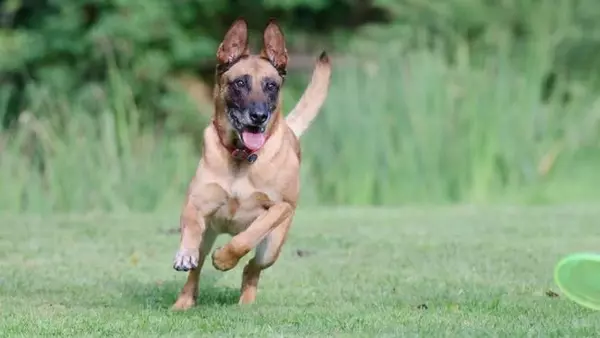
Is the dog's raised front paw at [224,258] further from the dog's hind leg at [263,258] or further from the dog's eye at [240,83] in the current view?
the dog's eye at [240,83]

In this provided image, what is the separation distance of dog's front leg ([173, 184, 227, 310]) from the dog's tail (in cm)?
112

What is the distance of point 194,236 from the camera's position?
19.1 ft

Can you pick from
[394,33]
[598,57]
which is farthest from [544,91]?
[394,33]

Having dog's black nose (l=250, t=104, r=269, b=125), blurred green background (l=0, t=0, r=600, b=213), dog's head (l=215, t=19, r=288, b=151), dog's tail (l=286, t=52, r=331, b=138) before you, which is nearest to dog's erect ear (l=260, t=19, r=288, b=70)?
dog's head (l=215, t=19, r=288, b=151)

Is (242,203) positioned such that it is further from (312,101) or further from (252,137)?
(312,101)

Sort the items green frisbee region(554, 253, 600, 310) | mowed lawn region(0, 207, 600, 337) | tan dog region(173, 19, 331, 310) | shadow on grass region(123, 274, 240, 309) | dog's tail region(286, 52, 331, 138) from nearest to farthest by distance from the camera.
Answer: mowed lawn region(0, 207, 600, 337)
green frisbee region(554, 253, 600, 310)
tan dog region(173, 19, 331, 310)
shadow on grass region(123, 274, 240, 309)
dog's tail region(286, 52, 331, 138)

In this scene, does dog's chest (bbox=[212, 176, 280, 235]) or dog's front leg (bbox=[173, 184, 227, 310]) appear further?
dog's chest (bbox=[212, 176, 280, 235])

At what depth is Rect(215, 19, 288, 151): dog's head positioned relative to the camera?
237 inches

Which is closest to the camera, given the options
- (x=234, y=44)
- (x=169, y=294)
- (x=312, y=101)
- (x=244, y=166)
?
(x=244, y=166)

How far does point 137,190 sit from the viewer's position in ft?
38.7

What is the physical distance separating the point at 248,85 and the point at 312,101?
1.07 metres

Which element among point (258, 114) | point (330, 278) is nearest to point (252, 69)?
point (258, 114)

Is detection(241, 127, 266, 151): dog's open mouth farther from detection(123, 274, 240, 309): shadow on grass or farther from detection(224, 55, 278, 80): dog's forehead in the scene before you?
detection(123, 274, 240, 309): shadow on grass

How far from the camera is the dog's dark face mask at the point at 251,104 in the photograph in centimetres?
598
